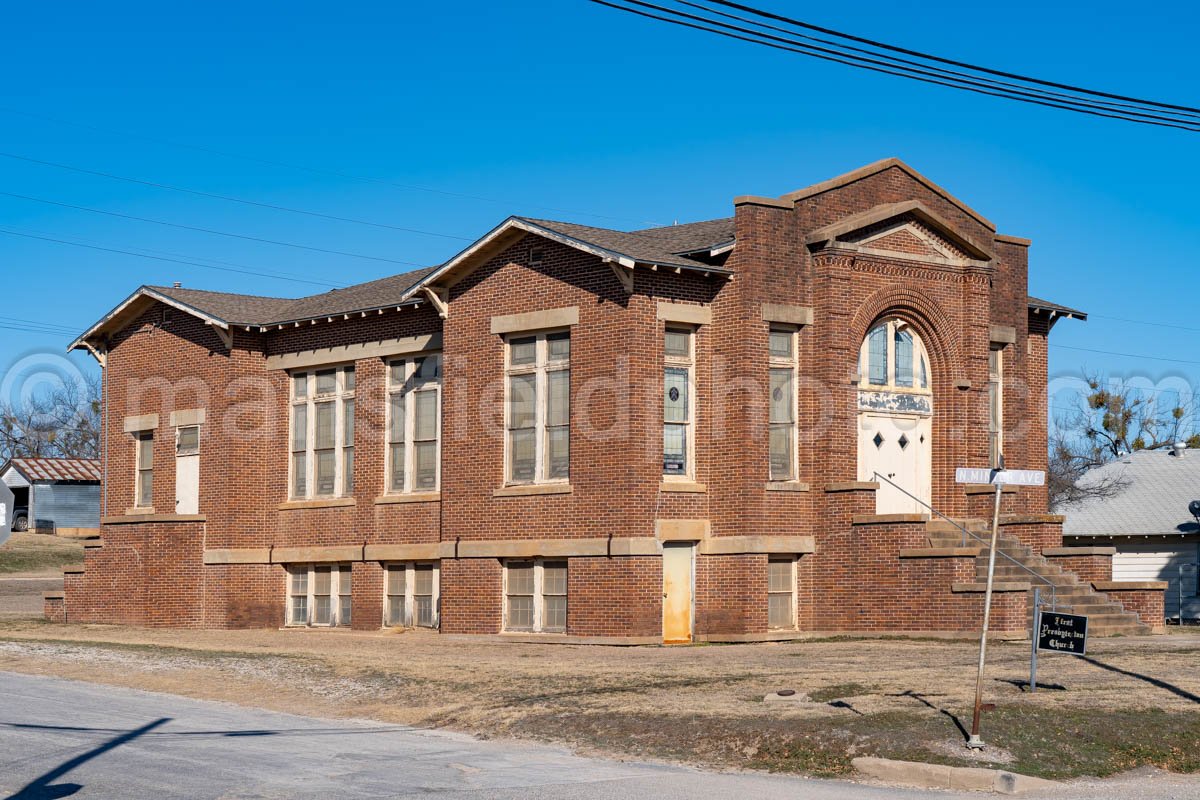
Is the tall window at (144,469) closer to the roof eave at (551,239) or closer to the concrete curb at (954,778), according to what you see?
the roof eave at (551,239)

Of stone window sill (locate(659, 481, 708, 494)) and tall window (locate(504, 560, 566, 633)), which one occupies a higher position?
stone window sill (locate(659, 481, 708, 494))

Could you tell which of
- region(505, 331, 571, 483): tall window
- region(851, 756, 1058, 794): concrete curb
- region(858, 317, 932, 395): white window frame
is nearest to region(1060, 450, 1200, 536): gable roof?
region(858, 317, 932, 395): white window frame

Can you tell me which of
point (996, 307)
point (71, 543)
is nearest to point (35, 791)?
point (996, 307)

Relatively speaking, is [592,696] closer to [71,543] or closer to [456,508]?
[456,508]

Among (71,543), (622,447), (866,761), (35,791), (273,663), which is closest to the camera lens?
(35,791)

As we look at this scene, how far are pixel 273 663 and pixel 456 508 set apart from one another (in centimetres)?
643

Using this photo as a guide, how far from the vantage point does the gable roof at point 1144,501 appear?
135 feet

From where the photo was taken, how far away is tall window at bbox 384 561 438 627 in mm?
28891

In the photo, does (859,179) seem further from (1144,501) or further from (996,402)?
(1144,501)

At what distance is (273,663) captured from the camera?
21859 millimetres

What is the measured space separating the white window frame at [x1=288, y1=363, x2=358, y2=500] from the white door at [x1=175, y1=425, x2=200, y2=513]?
6.96 ft

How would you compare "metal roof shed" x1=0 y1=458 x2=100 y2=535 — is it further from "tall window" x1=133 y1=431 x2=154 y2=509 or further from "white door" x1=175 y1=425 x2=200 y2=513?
"white door" x1=175 y1=425 x2=200 y2=513

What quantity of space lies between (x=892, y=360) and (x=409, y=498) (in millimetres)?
9663

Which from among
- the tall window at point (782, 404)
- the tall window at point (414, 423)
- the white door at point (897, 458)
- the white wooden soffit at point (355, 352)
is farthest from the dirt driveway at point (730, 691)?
the white wooden soffit at point (355, 352)
